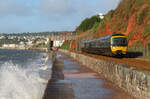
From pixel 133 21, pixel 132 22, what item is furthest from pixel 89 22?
pixel 133 21

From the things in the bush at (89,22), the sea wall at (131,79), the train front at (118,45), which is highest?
the bush at (89,22)

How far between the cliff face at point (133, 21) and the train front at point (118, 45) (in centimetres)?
801

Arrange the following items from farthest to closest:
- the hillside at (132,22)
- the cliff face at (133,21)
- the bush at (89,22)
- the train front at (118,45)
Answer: the bush at (89,22) → the cliff face at (133,21) → the hillside at (132,22) → the train front at (118,45)

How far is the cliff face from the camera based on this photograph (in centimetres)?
4769

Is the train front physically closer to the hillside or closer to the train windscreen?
the train windscreen

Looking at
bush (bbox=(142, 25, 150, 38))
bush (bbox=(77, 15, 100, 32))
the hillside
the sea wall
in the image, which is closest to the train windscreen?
the hillside

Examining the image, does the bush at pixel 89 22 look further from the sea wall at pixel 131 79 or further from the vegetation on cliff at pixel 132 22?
the sea wall at pixel 131 79

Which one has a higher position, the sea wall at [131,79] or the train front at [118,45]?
the train front at [118,45]

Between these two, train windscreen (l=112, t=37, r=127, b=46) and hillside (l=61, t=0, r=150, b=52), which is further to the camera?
hillside (l=61, t=0, r=150, b=52)

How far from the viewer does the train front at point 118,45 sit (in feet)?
118

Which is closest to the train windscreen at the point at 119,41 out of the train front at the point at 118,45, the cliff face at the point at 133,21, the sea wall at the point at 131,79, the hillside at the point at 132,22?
the train front at the point at 118,45

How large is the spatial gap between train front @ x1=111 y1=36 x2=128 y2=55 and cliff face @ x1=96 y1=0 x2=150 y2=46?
8011 millimetres

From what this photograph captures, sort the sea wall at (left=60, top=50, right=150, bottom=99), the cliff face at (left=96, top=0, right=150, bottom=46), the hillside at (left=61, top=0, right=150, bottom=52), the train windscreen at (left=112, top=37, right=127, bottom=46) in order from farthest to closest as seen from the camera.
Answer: the cliff face at (left=96, top=0, right=150, bottom=46)
the hillside at (left=61, top=0, right=150, bottom=52)
the train windscreen at (left=112, top=37, right=127, bottom=46)
the sea wall at (left=60, top=50, right=150, bottom=99)

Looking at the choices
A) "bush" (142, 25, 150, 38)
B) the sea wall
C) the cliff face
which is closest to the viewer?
the sea wall
